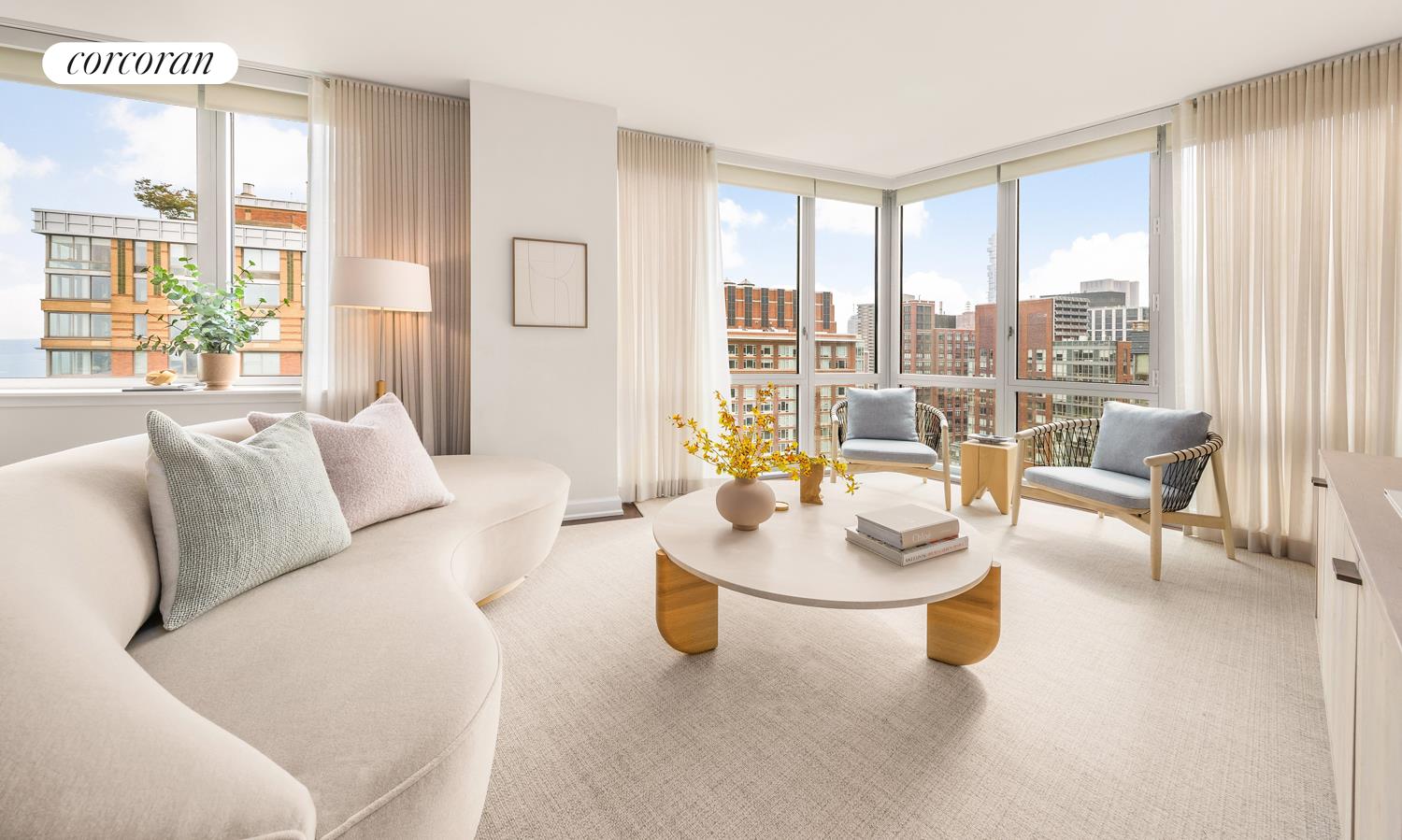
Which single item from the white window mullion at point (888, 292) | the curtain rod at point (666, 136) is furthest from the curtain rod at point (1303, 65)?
the curtain rod at point (666, 136)

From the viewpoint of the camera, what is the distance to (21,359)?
10.7 feet

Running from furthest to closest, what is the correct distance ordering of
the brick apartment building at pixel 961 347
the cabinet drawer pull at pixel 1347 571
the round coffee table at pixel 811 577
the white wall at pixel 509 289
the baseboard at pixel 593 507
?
1. the brick apartment building at pixel 961 347
2. the baseboard at pixel 593 507
3. the white wall at pixel 509 289
4. the round coffee table at pixel 811 577
5. the cabinet drawer pull at pixel 1347 571

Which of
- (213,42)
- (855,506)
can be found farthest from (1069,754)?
(213,42)

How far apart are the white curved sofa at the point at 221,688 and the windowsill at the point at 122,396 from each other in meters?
1.72

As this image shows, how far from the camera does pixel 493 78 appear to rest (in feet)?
11.8

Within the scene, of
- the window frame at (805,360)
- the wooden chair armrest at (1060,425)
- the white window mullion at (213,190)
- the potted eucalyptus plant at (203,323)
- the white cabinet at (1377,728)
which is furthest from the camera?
the window frame at (805,360)

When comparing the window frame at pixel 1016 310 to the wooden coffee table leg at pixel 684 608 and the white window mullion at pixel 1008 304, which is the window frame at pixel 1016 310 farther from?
the wooden coffee table leg at pixel 684 608

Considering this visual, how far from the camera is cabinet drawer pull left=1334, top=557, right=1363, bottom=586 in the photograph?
1.22 m

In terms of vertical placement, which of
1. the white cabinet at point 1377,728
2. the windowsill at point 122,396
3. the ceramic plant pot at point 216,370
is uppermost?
the ceramic plant pot at point 216,370

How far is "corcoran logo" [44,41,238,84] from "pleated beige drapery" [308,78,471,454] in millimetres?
449

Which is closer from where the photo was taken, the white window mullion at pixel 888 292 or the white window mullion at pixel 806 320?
the white window mullion at pixel 806 320

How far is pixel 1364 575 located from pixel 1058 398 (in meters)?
3.80

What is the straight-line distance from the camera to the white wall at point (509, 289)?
12.2 ft

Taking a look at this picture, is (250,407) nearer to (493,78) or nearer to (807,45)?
(493,78)
